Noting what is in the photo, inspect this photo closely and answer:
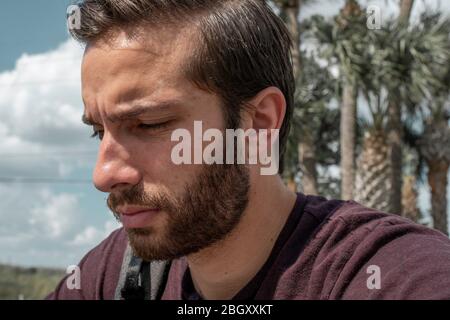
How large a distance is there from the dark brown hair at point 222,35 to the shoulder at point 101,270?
2.41 ft

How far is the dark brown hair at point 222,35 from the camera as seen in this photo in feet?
6.16

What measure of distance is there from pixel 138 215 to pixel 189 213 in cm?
14

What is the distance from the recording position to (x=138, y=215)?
1777 mm

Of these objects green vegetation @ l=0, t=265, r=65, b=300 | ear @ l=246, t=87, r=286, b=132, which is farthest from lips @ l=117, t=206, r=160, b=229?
green vegetation @ l=0, t=265, r=65, b=300

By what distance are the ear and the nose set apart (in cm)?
43

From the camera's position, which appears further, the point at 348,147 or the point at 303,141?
the point at 303,141

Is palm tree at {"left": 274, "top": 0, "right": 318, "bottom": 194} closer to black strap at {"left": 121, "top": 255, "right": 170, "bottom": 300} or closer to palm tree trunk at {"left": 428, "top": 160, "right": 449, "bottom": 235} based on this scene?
palm tree trunk at {"left": 428, "top": 160, "right": 449, "bottom": 235}

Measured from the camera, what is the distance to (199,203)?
1803 mm

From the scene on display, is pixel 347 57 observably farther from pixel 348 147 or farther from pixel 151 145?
pixel 151 145

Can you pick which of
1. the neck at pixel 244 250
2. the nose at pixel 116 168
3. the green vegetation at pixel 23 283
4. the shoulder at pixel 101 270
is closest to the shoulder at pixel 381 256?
the neck at pixel 244 250

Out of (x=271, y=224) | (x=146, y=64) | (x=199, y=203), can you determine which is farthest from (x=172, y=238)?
(x=146, y=64)

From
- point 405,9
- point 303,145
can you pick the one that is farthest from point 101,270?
point 405,9

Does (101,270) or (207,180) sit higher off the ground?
(207,180)

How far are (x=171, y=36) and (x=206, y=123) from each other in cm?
28
